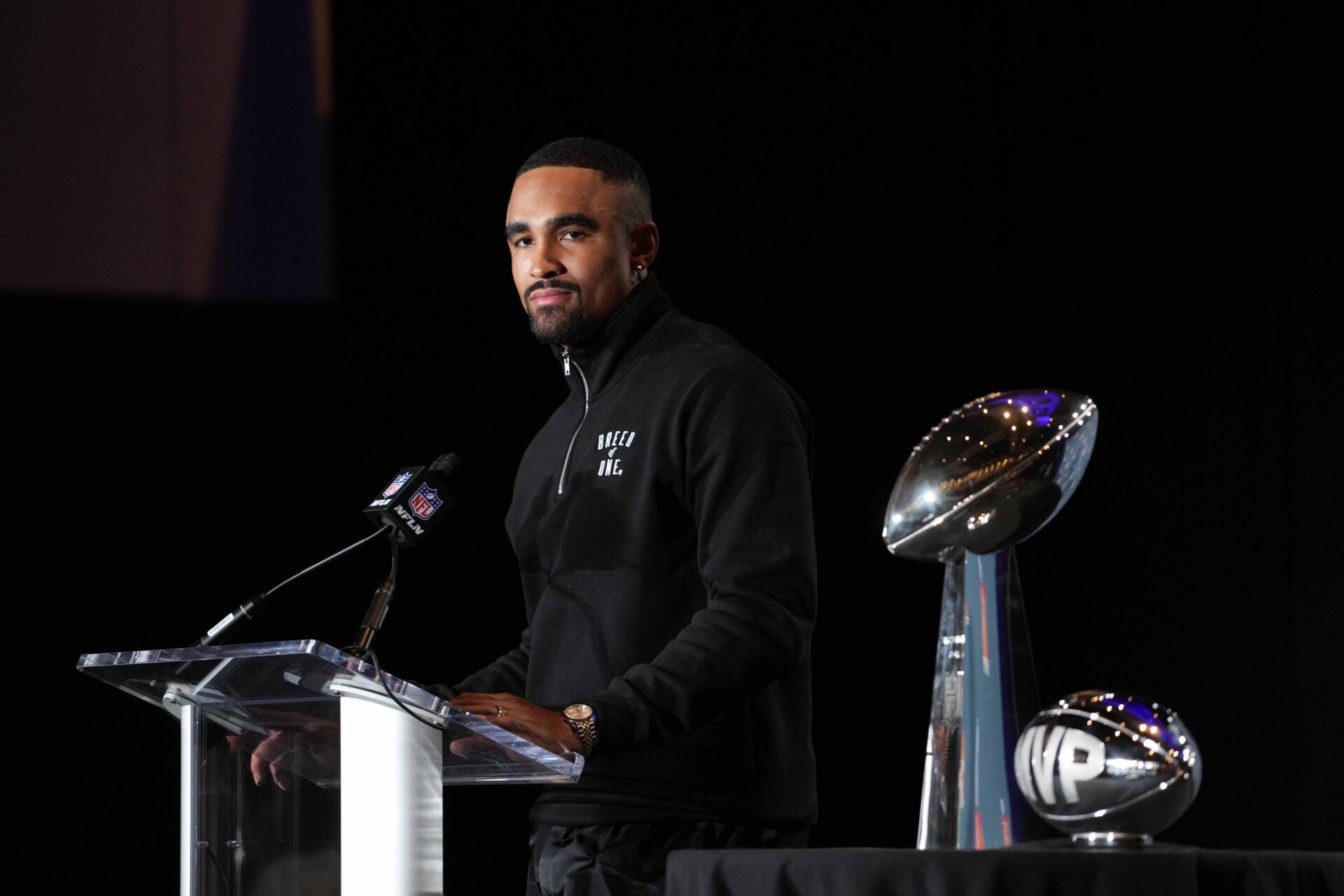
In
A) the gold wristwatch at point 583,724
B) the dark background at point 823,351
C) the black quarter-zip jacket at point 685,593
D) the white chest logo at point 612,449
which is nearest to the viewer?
the gold wristwatch at point 583,724

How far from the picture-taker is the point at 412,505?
1583 millimetres

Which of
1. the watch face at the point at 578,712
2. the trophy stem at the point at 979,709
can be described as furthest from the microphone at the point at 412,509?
the trophy stem at the point at 979,709

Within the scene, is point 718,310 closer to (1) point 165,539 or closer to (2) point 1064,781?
(1) point 165,539

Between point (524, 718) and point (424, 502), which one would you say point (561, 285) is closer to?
point (424, 502)

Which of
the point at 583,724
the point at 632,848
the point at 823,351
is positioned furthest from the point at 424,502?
the point at 823,351

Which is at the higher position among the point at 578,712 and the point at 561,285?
the point at 561,285

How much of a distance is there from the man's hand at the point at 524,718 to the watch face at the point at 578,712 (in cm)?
2

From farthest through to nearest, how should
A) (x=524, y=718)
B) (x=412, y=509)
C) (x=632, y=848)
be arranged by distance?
(x=632, y=848) < (x=412, y=509) < (x=524, y=718)

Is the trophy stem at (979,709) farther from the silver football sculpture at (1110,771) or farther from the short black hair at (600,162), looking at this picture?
the short black hair at (600,162)

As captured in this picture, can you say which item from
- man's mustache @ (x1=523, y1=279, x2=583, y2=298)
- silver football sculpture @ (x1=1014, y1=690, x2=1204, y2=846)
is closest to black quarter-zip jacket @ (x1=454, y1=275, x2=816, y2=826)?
man's mustache @ (x1=523, y1=279, x2=583, y2=298)

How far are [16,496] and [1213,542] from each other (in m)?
2.33

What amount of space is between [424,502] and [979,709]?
58 cm

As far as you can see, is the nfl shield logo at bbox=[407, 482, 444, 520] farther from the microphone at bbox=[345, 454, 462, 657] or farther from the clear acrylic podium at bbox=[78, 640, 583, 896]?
the clear acrylic podium at bbox=[78, 640, 583, 896]

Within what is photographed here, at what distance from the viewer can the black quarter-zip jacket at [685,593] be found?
1.67 meters
